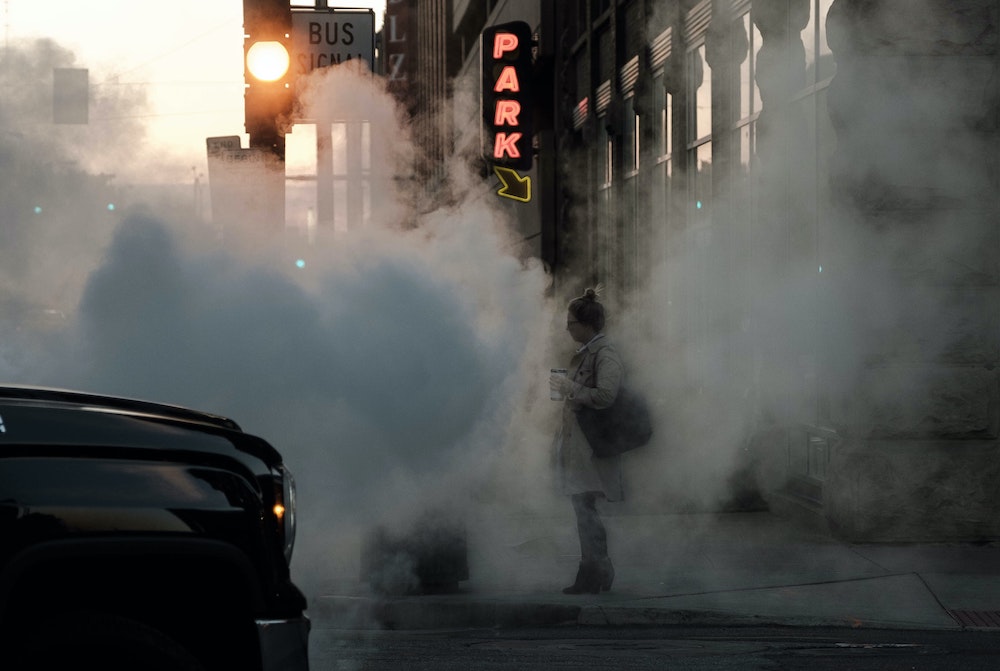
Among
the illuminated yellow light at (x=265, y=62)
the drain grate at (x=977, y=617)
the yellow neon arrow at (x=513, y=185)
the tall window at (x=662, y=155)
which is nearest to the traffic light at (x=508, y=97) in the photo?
the yellow neon arrow at (x=513, y=185)

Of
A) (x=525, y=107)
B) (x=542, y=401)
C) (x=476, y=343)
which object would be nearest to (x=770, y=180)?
(x=542, y=401)

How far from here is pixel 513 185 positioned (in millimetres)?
20156

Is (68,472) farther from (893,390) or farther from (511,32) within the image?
(511,32)

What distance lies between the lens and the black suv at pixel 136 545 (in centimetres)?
308

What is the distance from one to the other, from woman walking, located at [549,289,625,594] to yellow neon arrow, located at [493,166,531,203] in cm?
1219

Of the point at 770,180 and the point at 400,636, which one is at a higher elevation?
the point at 770,180

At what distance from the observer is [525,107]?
2006 cm

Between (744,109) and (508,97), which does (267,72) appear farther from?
(508,97)

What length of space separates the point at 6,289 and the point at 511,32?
13272 millimetres

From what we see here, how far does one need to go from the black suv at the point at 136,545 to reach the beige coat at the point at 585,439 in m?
4.47

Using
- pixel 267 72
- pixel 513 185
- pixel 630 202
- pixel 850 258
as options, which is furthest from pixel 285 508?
pixel 513 185

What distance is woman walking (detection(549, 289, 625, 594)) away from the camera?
781cm

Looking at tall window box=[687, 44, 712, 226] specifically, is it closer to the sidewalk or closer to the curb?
the sidewalk

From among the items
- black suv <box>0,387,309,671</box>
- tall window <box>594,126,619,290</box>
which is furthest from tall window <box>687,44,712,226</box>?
black suv <box>0,387,309,671</box>
